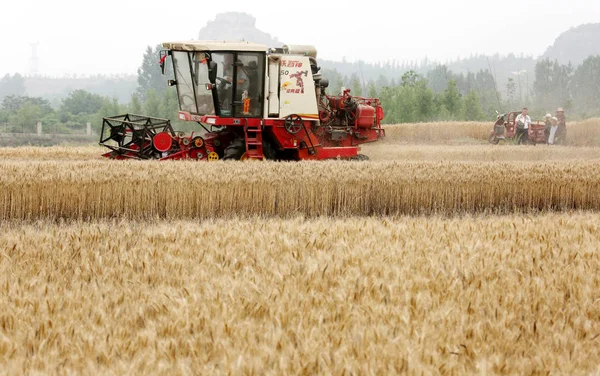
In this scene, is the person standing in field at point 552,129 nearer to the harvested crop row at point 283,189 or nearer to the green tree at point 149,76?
the harvested crop row at point 283,189

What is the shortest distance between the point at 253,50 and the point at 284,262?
862cm

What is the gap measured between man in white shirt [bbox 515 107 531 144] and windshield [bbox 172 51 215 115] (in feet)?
45.8

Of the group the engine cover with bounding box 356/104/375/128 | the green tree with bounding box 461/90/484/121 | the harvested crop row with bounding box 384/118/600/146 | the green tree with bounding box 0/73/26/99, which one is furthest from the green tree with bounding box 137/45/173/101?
the green tree with bounding box 0/73/26/99

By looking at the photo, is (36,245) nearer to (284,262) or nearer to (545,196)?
(284,262)

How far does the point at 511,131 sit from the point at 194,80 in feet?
49.7

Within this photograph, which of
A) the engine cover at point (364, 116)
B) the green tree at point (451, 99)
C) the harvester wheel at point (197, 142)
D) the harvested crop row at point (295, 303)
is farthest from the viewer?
the green tree at point (451, 99)

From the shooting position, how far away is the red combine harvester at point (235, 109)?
1257 centimetres

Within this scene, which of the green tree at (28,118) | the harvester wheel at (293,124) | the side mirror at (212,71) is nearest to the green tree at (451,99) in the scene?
the green tree at (28,118)

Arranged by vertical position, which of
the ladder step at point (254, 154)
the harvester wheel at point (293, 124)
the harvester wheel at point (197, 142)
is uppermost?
the harvester wheel at point (293, 124)

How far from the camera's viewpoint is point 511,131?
2461 cm

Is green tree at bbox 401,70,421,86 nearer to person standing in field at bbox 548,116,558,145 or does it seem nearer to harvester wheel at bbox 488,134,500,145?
harvester wheel at bbox 488,134,500,145

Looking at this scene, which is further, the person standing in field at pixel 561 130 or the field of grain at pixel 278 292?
the person standing in field at pixel 561 130

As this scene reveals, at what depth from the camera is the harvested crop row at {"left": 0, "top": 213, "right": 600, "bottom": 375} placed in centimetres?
292

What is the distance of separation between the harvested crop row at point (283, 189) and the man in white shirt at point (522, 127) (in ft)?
42.8
